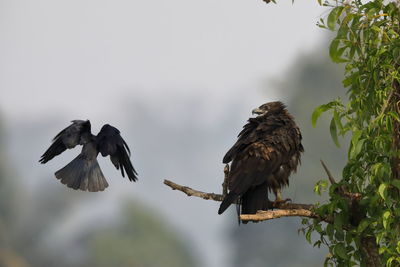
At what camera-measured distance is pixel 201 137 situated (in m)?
194

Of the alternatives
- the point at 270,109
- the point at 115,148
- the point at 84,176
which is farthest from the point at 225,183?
the point at 84,176

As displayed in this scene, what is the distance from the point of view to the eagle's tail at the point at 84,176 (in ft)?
38.1

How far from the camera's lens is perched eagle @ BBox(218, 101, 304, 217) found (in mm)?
10055

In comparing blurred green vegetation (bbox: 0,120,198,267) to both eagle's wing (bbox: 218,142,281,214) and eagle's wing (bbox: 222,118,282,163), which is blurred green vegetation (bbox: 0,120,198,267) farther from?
eagle's wing (bbox: 218,142,281,214)

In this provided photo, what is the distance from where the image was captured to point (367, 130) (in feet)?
27.0

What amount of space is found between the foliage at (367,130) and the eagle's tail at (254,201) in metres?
1.31

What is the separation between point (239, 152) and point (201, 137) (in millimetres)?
183524

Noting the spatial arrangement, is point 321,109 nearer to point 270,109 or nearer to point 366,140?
point 366,140

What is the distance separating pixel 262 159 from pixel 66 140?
95.2 inches

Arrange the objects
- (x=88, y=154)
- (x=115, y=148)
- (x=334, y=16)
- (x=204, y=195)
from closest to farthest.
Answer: (x=334, y=16) < (x=204, y=195) < (x=115, y=148) < (x=88, y=154)

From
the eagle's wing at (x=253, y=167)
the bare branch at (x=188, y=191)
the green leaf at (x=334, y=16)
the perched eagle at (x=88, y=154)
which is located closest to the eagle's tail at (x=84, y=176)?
the perched eagle at (x=88, y=154)

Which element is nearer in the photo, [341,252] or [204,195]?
[341,252]

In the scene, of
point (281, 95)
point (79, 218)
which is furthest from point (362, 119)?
point (79, 218)

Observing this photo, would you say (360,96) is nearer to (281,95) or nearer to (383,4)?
(383,4)
